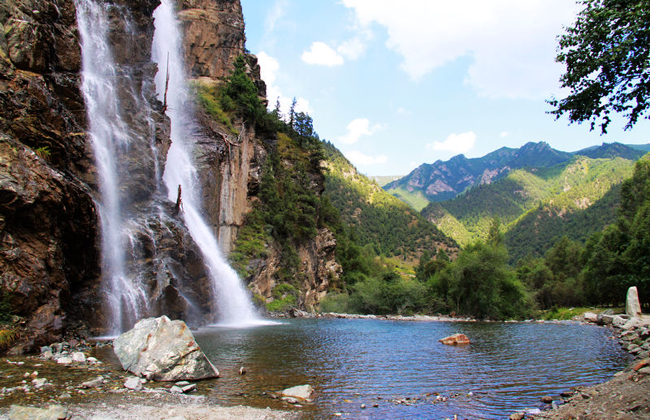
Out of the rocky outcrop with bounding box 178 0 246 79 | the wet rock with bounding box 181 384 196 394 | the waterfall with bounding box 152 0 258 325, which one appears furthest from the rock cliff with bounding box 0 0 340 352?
the rocky outcrop with bounding box 178 0 246 79

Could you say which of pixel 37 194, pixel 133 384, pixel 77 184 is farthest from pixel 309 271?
pixel 133 384

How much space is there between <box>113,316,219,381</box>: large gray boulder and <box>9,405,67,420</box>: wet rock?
424 centimetres

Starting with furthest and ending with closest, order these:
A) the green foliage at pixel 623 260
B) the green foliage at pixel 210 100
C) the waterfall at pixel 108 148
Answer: the green foliage at pixel 210 100 → the green foliage at pixel 623 260 → the waterfall at pixel 108 148

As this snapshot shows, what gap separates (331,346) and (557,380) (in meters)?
11.7

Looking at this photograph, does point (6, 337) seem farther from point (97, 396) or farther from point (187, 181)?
point (187, 181)

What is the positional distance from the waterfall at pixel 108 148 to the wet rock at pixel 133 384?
40.0 feet

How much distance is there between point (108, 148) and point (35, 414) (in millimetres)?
26478

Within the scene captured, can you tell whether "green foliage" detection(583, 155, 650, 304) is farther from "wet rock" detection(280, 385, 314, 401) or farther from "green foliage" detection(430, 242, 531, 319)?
"wet rock" detection(280, 385, 314, 401)

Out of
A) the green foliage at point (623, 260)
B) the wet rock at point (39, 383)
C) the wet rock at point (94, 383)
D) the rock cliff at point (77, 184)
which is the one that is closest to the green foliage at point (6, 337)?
the rock cliff at point (77, 184)

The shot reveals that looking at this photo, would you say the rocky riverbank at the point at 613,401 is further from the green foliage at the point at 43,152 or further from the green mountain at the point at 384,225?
the green mountain at the point at 384,225

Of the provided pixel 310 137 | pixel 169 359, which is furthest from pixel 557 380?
pixel 310 137

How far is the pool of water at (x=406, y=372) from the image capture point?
10508mm

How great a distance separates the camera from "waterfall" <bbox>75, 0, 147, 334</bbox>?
2275 centimetres

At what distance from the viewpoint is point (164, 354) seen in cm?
1223
